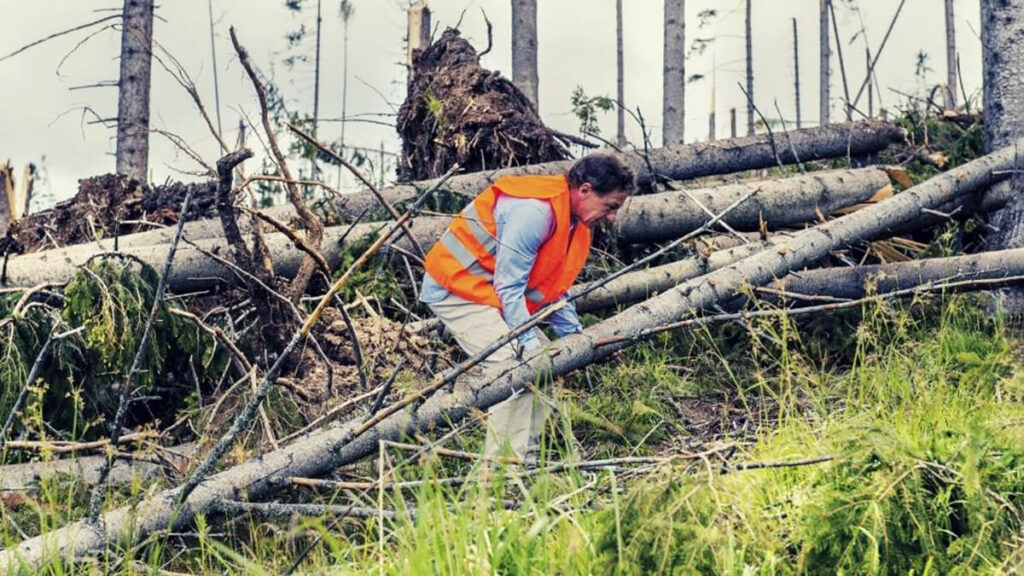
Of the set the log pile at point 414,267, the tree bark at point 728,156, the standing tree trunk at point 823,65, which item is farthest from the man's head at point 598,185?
the standing tree trunk at point 823,65

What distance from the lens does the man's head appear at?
5.29 metres

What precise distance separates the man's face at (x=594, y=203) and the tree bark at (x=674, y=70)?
505 inches

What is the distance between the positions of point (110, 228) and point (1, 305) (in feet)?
6.14

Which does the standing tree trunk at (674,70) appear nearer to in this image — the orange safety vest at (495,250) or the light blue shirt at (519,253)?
the orange safety vest at (495,250)

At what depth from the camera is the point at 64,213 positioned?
8.54m

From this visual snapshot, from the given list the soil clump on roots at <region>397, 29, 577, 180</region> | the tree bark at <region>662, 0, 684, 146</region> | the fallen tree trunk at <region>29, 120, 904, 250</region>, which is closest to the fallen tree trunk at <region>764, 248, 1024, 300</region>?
the fallen tree trunk at <region>29, 120, 904, 250</region>

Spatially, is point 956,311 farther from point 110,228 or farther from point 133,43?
point 133,43

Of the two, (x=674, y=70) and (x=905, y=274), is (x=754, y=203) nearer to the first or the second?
(x=905, y=274)

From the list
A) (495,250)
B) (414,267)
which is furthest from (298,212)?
(495,250)

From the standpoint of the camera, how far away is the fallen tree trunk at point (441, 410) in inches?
162

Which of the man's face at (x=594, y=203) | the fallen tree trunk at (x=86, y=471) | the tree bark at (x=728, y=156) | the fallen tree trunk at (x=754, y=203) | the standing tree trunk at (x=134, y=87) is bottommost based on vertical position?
the fallen tree trunk at (x=86, y=471)

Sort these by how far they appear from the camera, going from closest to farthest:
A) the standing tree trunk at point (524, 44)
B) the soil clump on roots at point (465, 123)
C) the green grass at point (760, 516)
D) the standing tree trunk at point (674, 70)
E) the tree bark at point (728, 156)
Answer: the green grass at point (760, 516), the tree bark at point (728, 156), the soil clump on roots at point (465, 123), the standing tree trunk at point (524, 44), the standing tree trunk at point (674, 70)

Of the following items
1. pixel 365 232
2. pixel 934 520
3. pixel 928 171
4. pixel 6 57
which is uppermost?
A: pixel 6 57

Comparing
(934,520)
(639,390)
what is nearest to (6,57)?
(639,390)
